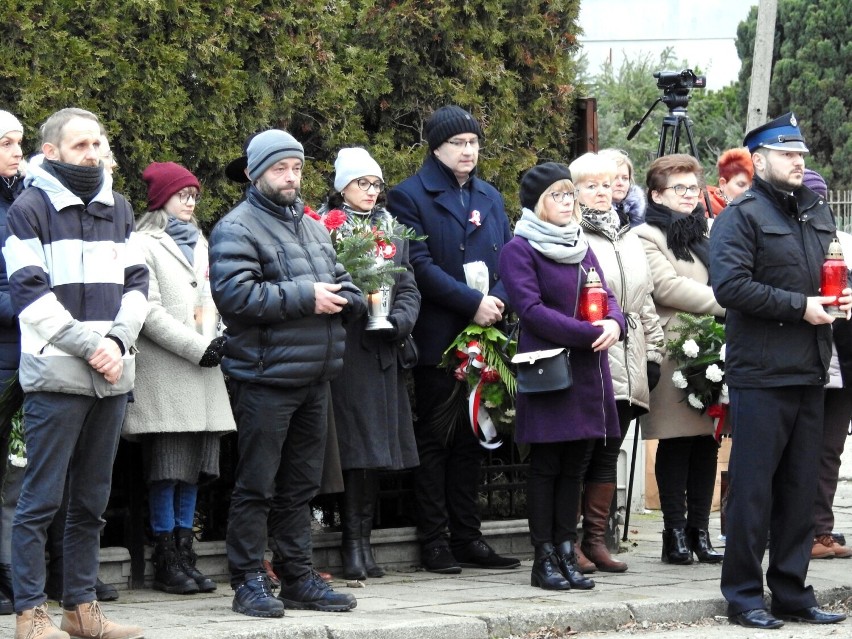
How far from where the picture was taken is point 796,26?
27219 millimetres

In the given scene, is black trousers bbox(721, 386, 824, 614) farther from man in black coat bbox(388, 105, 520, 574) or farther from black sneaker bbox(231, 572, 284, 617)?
black sneaker bbox(231, 572, 284, 617)

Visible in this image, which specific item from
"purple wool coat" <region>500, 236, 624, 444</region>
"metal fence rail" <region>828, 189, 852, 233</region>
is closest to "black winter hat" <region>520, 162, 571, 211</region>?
"purple wool coat" <region>500, 236, 624, 444</region>

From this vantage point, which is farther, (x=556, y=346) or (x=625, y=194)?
(x=625, y=194)

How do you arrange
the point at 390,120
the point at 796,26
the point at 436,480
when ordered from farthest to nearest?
the point at 796,26 → the point at 390,120 → the point at 436,480

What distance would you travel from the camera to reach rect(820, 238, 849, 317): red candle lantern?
6.36 metres

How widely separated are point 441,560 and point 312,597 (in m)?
1.34

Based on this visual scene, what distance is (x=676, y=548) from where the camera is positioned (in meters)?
7.95

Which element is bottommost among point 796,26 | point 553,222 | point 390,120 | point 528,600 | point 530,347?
point 528,600

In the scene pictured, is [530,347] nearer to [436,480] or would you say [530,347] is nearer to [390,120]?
[436,480]

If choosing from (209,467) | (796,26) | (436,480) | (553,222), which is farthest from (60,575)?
(796,26)

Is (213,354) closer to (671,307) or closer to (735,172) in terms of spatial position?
(671,307)

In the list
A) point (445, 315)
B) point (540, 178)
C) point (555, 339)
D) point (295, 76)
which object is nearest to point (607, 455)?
point (555, 339)

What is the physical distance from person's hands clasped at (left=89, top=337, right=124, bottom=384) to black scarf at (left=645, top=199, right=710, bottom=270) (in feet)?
11.5

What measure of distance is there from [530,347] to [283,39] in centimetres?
227
